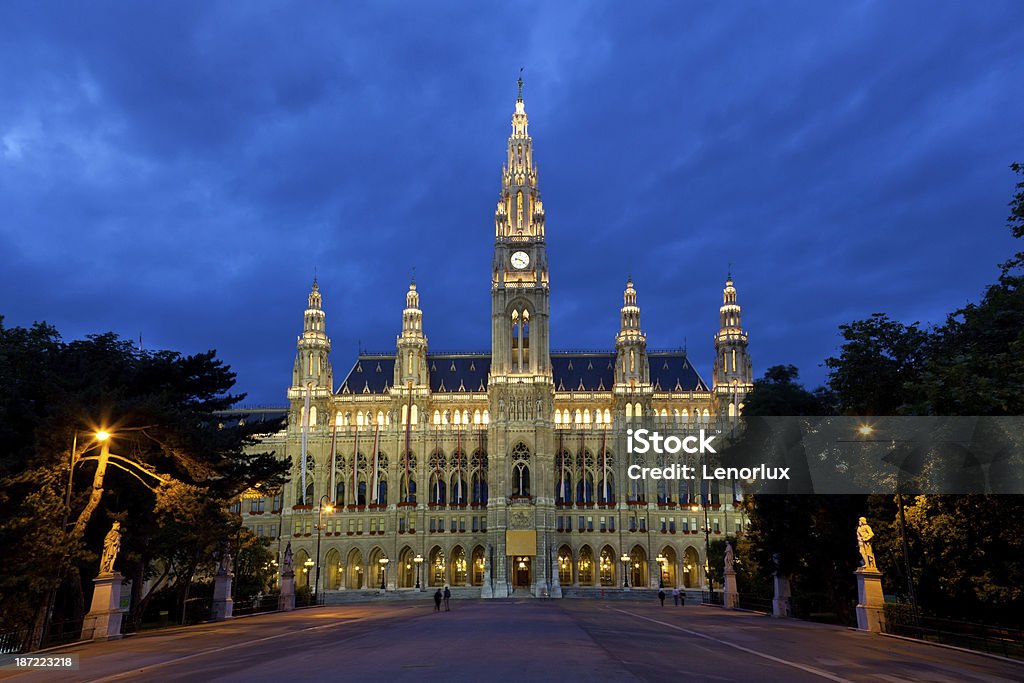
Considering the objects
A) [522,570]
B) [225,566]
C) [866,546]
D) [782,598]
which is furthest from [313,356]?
[866,546]

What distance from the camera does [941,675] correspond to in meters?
23.1

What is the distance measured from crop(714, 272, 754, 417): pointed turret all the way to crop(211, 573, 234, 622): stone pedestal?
3134 inches

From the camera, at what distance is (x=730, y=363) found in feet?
394

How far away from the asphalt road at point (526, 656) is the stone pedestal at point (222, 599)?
37.9 ft

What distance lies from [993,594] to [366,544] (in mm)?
90348

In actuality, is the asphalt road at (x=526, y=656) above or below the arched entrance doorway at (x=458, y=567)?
above

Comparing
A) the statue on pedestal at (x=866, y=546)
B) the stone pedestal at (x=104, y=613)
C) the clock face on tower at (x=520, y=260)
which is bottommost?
the stone pedestal at (x=104, y=613)

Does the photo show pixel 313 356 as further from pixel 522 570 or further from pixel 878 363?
pixel 878 363

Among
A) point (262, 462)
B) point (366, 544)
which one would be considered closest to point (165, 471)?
point (262, 462)

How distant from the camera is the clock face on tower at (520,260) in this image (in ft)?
388

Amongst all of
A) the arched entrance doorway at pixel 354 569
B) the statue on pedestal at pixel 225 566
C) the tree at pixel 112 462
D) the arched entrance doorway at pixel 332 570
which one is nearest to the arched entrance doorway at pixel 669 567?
the arched entrance doorway at pixel 354 569

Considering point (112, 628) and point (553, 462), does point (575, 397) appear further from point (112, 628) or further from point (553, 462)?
point (112, 628)

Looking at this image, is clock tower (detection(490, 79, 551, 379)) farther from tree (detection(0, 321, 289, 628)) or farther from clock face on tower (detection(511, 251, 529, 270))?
tree (detection(0, 321, 289, 628))

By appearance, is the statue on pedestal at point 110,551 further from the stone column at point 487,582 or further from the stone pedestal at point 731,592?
the stone column at point 487,582
